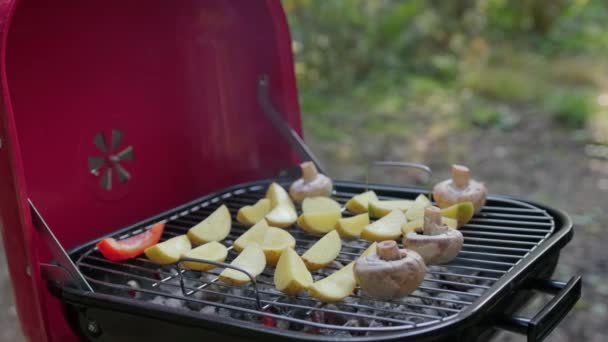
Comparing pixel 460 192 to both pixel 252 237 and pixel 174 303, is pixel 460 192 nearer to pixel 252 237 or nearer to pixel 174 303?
pixel 252 237

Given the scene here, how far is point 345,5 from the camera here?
5379 mm

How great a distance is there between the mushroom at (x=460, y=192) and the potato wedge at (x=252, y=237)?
0.35m

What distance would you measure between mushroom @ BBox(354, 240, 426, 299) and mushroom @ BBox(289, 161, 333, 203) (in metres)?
0.46

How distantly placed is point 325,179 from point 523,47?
5.17 metres

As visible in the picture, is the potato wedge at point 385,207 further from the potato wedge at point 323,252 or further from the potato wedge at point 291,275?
the potato wedge at point 291,275

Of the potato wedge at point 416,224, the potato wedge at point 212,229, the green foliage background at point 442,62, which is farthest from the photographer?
the green foliage background at point 442,62

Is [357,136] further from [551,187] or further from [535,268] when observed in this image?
[535,268]

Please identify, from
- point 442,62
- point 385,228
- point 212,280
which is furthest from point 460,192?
point 442,62

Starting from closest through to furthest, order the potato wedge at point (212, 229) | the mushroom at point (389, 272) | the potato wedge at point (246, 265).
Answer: the mushroom at point (389, 272) → the potato wedge at point (246, 265) → the potato wedge at point (212, 229)

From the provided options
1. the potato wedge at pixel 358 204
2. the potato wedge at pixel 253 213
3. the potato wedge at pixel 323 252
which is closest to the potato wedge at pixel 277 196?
the potato wedge at pixel 253 213

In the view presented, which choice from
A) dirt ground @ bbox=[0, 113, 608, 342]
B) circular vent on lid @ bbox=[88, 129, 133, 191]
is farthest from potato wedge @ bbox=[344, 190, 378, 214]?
dirt ground @ bbox=[0, 113, 608, 342]

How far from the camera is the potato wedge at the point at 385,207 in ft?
4.65

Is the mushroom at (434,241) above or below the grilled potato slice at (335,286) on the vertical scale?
above

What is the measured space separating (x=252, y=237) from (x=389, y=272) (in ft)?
1.25
